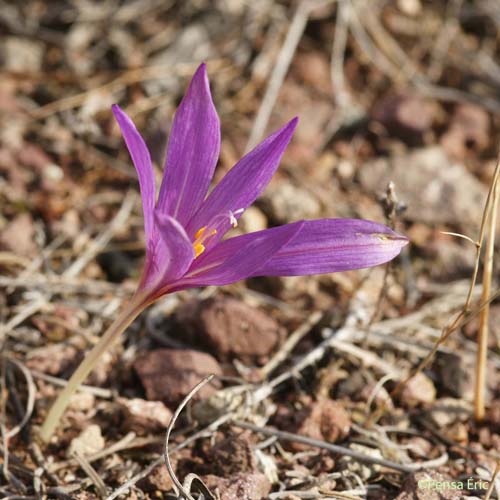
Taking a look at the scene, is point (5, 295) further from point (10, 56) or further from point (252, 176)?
point (10, 56)

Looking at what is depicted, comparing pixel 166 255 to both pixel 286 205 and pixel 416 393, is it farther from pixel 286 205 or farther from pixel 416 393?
pixel 286 205

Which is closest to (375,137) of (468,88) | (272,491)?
(468,88)

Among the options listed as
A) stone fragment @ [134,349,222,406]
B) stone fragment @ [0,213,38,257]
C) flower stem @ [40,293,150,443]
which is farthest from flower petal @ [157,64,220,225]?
stone fragment @ [0,213,38,257]

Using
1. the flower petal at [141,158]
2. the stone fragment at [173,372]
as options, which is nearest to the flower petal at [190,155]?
the flower petal at [141,158]

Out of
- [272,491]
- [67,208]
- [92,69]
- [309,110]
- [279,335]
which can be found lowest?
[272,491]

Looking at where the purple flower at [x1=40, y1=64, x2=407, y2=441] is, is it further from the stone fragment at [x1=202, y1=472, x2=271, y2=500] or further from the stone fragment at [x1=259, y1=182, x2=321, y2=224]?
the stone fragment at [x1=259, y1=182, x2=321, y2=224]

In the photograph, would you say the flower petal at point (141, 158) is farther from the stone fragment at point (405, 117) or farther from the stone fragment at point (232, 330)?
the stone fragment at point (405, 117)

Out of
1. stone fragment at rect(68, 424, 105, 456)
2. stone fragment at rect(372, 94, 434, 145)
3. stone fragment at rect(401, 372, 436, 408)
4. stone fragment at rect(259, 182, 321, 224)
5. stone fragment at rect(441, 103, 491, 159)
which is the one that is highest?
stone fragment at rect(372, 94, 434, 145)
